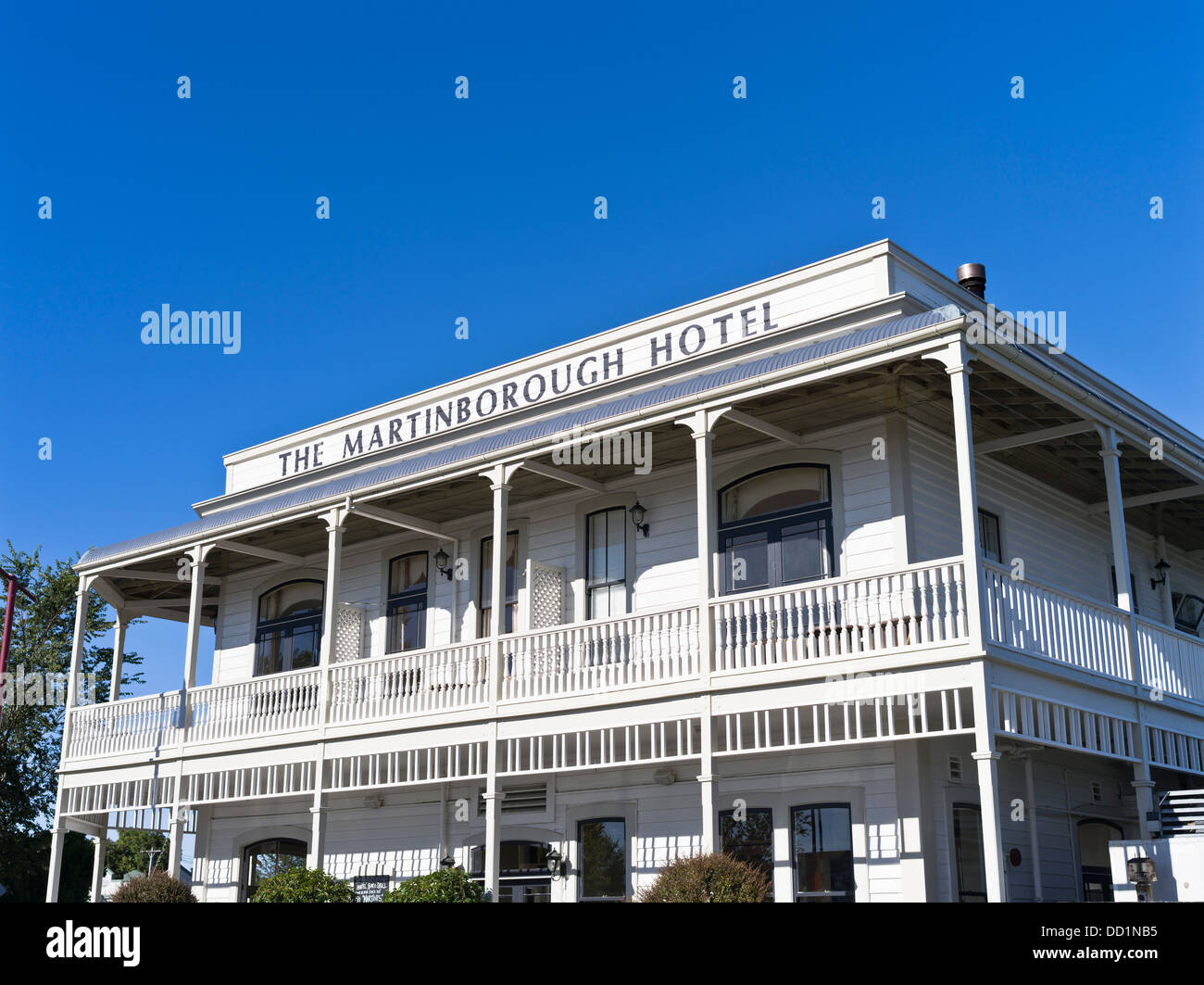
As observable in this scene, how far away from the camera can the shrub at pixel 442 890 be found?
45.9ft

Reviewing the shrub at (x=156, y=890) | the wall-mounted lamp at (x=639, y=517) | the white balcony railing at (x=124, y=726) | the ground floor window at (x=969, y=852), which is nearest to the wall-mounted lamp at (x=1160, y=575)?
the ground floor window at (x=969, y=852)

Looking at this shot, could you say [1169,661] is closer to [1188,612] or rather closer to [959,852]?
[959,852]

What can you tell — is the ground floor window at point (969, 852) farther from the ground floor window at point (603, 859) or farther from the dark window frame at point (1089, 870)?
the ground floor window at point (603, 859)

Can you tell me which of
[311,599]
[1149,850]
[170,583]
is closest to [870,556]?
[1149,850]

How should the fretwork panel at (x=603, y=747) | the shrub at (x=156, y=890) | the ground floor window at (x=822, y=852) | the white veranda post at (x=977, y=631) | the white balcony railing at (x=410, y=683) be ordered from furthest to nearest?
the shrub at (x=156, y=890)
the white balcony railing at (x=410, y=683)
the fretwork panel at (x=603, y=747)
the ground floor window at (x=822, y=852)
the white veranda post at (x=977, y=631)

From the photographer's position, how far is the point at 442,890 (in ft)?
46.3

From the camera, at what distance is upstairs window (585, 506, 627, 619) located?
16.8 meters

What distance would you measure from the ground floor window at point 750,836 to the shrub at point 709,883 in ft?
6.75

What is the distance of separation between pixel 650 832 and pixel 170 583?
36.6ft

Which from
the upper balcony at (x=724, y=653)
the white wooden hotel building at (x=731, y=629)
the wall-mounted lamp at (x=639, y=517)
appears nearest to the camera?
the upper balcony at (x=724, y=653)

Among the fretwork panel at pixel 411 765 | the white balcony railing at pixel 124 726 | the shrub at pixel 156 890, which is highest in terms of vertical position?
the white balcony railing at pixel 124 726
